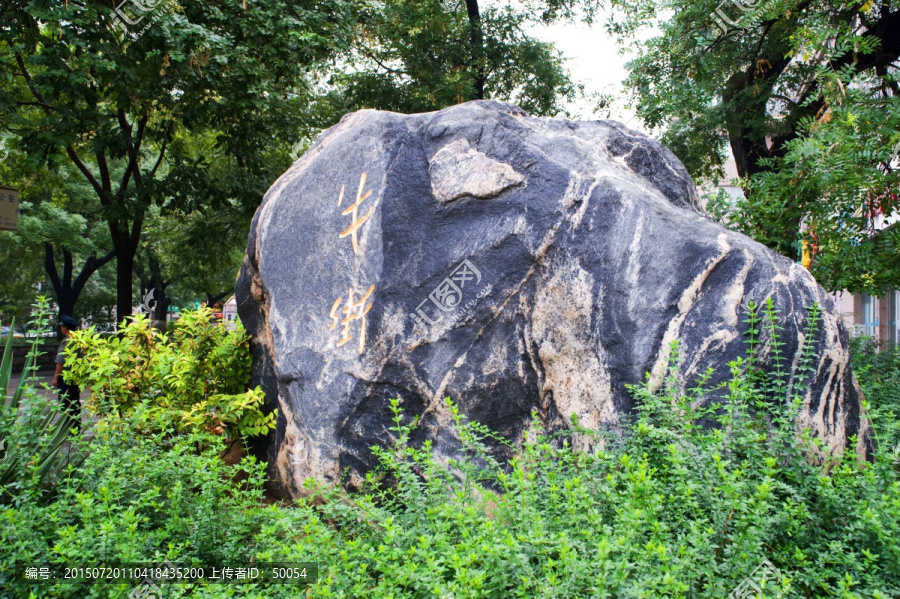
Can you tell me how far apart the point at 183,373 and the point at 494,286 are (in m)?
2.75

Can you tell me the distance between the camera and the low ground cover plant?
2230mm

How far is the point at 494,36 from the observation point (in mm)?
12039

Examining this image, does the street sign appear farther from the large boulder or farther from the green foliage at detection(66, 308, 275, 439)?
the large boulder

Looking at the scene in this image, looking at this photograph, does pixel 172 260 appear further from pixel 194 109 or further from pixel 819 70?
pixel 819 70

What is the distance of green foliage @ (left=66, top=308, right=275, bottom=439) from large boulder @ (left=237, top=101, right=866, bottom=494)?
434 mm

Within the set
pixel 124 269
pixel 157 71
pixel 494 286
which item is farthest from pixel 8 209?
pixel 124 269

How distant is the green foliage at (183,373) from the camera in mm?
4984

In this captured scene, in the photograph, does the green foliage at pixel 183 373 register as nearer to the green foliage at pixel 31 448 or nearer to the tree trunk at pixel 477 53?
the green foliage at pixel 31 448

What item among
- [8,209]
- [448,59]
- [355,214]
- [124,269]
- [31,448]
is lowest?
[31,448]

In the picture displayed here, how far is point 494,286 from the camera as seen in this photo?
421 cm

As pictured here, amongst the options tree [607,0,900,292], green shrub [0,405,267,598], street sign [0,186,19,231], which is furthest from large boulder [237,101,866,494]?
street sign [0,186,19,231]

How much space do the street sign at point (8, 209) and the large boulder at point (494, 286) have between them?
2.73m

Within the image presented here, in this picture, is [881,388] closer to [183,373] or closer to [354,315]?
[354,315]

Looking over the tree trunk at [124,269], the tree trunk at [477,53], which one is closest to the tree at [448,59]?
the tree trunk at [477,53]
